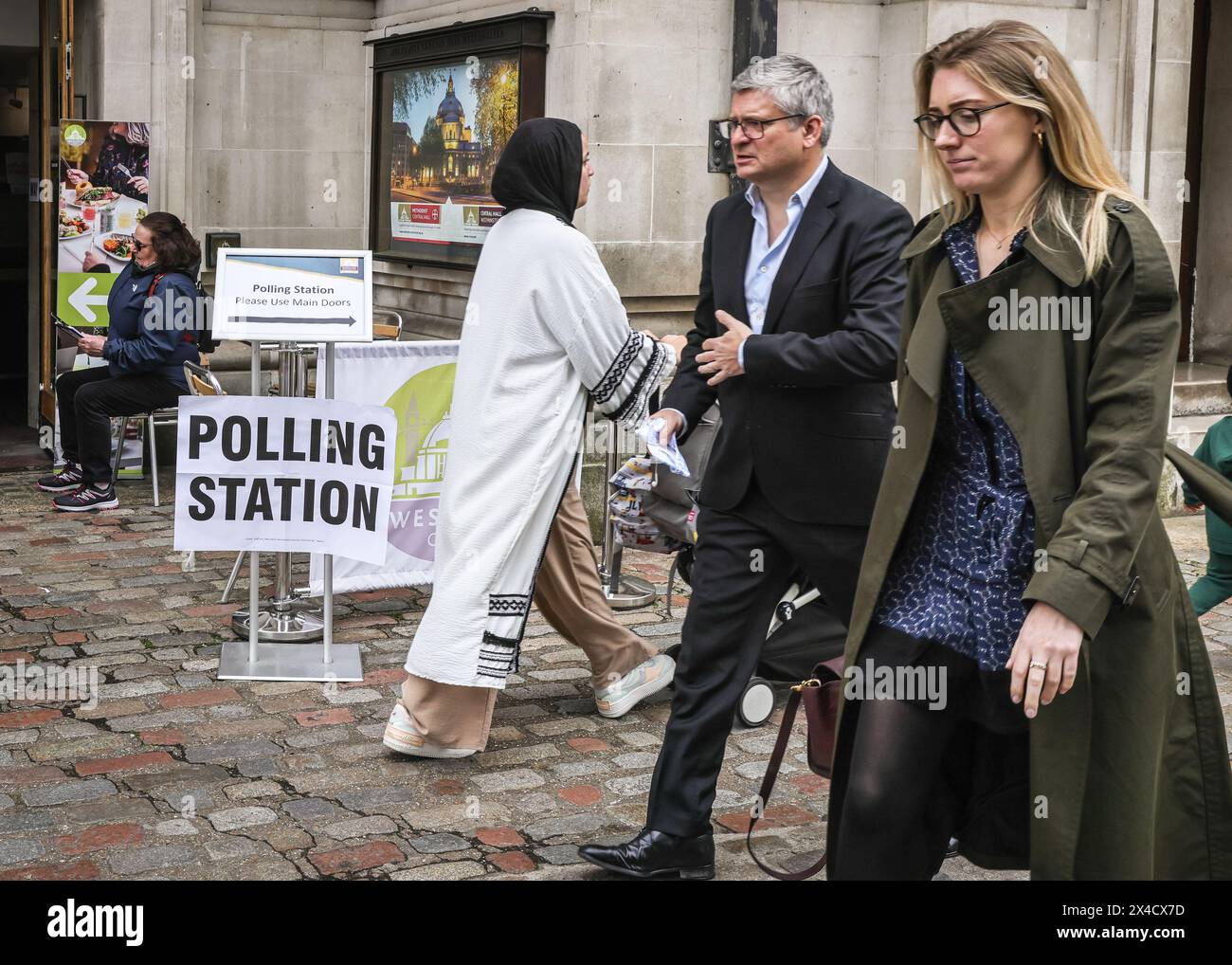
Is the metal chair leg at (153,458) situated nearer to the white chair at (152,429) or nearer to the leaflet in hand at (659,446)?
the white chair at (152,429)

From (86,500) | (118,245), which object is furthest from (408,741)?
(118,245)

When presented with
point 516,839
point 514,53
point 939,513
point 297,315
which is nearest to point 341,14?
point 514,53

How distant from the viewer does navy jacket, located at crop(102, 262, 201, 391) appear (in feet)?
31.0

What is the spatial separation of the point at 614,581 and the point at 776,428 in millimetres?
3652

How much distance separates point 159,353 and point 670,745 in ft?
20.3

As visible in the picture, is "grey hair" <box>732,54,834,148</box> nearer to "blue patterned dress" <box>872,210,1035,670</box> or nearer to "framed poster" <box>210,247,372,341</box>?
"blue patterned dress" <box>872,210,1035,670</box>

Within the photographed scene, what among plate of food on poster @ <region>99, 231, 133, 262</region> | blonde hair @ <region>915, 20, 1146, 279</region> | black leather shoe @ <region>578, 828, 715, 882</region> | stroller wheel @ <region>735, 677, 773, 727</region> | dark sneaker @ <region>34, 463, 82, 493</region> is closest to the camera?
blonde hair @ <region>915, 20, 1146, 279</region>

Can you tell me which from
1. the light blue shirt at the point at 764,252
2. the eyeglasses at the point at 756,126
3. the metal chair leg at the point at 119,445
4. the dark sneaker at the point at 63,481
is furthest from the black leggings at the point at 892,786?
the dark sneaker at the point at 63,481

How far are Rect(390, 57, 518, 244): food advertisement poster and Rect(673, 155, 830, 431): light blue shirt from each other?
5.00m

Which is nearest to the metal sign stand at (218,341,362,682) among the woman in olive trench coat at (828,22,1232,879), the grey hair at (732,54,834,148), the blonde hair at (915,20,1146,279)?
the grey hair at (732,54,834,148)

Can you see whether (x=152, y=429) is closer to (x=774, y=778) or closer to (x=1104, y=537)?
(x=774, y=778)

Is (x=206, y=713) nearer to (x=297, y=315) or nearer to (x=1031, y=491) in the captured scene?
(x=297, y=315)

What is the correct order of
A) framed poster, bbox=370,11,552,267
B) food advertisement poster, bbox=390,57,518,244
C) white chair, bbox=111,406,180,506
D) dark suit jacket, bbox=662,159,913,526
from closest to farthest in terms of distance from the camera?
1. dark suit jacket, bbox=662,159,913,526
2. framed poster, bbox=370,11,552,267
3. food advertisement poster, bbox=390,57,518,244
4. white chair, bbox=111,406,180,506
